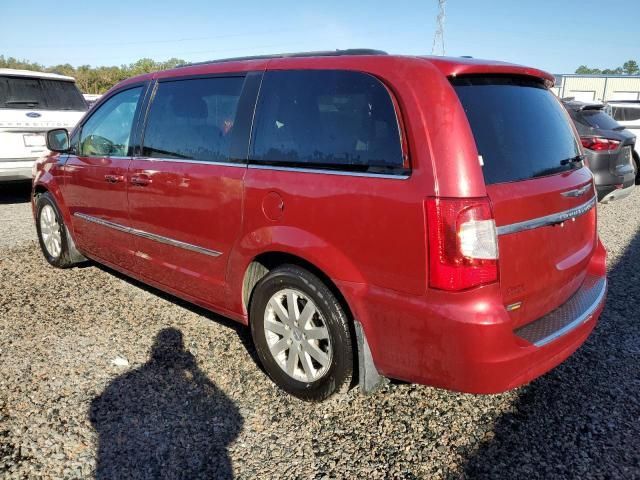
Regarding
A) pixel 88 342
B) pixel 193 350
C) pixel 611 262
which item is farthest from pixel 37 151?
pixel 611 262

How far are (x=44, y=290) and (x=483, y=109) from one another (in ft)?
13.2

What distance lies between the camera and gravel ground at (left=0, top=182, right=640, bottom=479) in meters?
2.35

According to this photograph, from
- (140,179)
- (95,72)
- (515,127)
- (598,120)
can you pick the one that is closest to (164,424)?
(140,179)

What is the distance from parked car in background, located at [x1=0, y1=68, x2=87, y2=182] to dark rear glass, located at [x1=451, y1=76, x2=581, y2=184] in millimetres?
6894

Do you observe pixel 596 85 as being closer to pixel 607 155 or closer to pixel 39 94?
pixel 607 155

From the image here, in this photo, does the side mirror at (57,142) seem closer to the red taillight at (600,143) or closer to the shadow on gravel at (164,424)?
the shadow on gravel at (164,424)

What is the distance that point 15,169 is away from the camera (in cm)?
740

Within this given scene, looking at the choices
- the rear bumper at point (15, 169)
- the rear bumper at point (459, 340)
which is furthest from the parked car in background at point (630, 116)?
the rear bumper at point (15, 169)

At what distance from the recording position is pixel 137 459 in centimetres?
239

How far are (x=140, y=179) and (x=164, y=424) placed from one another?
174 centimetres

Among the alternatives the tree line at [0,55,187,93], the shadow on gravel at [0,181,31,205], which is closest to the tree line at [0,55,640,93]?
the tree line at [0,55,187,93]

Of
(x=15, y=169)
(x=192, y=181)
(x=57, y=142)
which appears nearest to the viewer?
(x=192, y=181)

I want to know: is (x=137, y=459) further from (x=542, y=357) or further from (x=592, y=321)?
(x=592, y=321)

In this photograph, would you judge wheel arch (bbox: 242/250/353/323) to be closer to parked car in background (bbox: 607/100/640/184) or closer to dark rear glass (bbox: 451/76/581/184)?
dark rear glass (bbox: 451/76/581/184)
